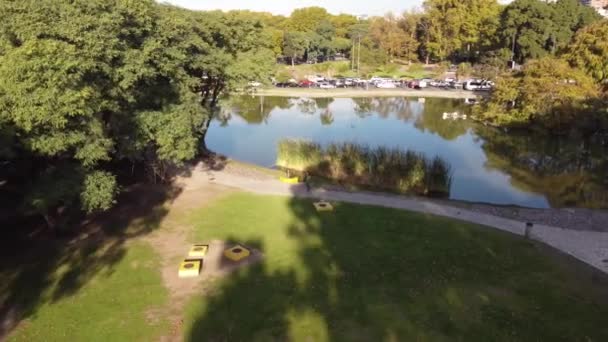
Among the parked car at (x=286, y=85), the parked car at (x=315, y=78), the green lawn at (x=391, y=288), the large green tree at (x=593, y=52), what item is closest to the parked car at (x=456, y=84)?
the parked car at (x=315, y=78)

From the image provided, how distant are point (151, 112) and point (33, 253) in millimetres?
5206

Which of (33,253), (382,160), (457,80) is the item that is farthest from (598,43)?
(33,253)

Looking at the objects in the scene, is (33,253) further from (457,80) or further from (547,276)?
(457,80)

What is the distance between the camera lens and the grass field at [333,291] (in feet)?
30.6

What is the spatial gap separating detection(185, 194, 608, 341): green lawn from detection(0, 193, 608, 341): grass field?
0.11 ft

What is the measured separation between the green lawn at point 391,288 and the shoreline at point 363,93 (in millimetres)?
37717

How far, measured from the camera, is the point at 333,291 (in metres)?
10.8

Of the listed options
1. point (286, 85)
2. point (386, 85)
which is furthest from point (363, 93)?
point (286, 85)

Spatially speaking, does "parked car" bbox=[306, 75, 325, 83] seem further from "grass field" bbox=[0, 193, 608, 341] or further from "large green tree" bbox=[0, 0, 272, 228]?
"grass field" bbox=[0, 193, 608, 341]

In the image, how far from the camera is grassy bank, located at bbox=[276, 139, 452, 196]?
778 inches

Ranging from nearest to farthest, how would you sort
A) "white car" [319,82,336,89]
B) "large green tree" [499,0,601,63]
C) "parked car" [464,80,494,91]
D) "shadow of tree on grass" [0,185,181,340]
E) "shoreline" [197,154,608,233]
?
"shadow of tree on grass" [0,185,181,340] < "shoreline" [197,154,608,233] < "large green tree" [499,0,601,63] < "parked car" [464,80,494,91] < "white car" [319,82,336,89]

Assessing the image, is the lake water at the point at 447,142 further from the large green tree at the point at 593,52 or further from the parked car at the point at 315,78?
the parked car at the point at 315,78

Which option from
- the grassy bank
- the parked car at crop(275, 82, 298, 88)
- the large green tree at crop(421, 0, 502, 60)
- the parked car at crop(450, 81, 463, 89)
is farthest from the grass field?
the large green tree at crop(421, 0, 502, 60)

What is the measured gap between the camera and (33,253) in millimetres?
12578
